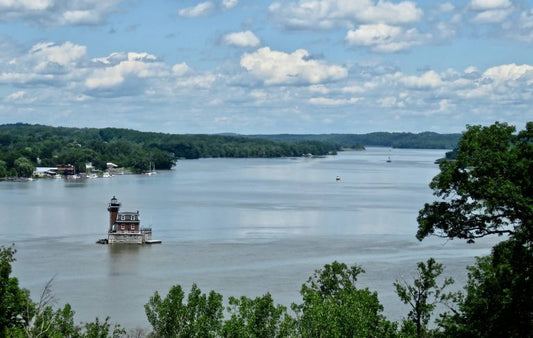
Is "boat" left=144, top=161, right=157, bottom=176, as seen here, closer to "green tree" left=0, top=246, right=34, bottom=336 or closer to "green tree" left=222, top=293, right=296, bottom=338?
"green tree" left=0, top=246, right=34, bottom=336

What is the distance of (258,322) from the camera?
1472cm

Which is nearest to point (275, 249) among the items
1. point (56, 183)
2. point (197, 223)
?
point (197, 223)

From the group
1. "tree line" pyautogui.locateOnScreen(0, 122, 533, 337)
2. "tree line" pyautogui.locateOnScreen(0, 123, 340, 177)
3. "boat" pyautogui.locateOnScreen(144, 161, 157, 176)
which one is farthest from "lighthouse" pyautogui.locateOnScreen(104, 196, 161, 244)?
"boat" pyautogui.locateOnScreen(144, 161, 157, 176)

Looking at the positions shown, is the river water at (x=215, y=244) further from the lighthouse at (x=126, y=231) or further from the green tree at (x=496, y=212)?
the green tree at (x=496, y=212)

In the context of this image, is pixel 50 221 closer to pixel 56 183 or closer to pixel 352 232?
pixel 352 232

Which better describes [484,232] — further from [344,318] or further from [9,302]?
[9,302]

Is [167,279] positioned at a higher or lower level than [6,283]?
lower

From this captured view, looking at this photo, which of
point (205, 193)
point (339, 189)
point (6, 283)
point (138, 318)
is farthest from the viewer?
point (339, 189)

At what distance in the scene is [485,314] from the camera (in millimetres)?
11977

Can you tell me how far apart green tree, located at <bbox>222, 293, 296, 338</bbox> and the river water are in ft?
29.3

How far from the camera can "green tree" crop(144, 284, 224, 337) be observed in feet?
50.6

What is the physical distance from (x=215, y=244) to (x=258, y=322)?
2462cm

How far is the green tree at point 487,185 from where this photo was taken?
11.0m

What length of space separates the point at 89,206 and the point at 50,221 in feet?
30.2
